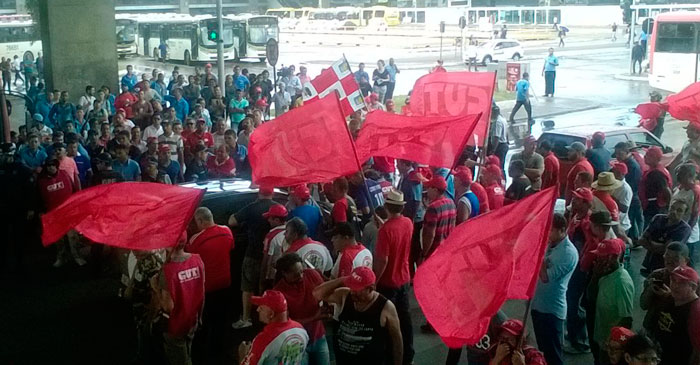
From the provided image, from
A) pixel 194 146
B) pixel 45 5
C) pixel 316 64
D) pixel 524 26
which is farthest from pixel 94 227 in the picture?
pixel 524 26

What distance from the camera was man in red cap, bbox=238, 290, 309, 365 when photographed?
519cm

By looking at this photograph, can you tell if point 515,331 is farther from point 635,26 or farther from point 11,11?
point 11,11

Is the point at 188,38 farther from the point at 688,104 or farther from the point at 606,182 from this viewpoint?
the point at 606,182

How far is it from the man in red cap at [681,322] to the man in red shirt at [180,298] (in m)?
3.54

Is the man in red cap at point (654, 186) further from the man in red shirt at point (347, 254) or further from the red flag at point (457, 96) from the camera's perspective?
the man in red shirt at point (347, 254)

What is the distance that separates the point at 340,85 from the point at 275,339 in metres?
7.45

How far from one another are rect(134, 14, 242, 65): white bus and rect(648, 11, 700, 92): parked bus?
20494 mm

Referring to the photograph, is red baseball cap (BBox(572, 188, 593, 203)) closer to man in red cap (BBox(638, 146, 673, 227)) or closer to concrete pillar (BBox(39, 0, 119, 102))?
man in red cap (BBox(638, 146, 673, 227))

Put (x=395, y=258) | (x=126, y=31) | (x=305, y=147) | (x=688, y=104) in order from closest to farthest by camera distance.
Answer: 1. (x=395, y=258)
2. (x=305, y=147)
3. (x=688, y=104)
4. (x=126, y=31)

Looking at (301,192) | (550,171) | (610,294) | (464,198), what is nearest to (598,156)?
(550,171)

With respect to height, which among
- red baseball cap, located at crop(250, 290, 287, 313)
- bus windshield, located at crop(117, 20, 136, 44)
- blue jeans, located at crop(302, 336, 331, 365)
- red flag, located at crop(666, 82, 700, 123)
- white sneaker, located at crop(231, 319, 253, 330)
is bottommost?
white sneaker, located at crop(231, 319, 253, 330)

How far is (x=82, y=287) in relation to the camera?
10.2 metres

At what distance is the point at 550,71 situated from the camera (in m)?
30.0

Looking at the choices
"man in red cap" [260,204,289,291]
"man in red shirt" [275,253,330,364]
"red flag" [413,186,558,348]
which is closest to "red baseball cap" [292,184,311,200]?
"man in red cap" [260,204,289,291]
